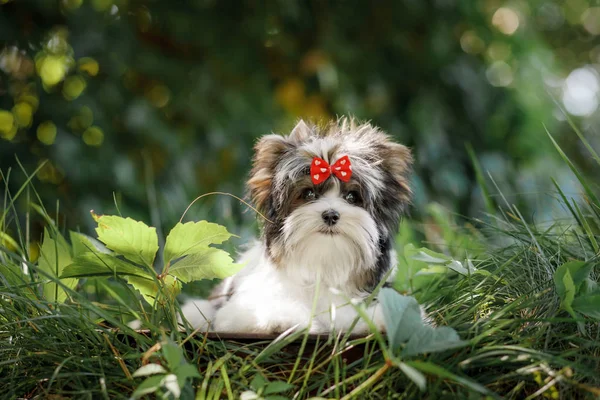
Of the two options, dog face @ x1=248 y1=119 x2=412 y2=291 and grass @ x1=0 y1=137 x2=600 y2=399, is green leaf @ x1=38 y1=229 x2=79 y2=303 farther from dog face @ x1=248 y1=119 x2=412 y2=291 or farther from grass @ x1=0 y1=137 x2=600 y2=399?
dog face @ x1=248 y1=119 x2=412 y2=291

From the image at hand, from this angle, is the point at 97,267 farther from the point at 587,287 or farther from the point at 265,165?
the point at 587,287

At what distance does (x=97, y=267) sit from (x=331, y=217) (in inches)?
29.9

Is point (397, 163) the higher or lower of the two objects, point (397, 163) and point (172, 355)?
the higher

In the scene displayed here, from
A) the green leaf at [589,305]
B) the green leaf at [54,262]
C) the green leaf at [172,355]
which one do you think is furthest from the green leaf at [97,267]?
the green leaf at [589,305]

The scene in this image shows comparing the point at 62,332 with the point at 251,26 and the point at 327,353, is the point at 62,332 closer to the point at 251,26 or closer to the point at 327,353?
the point at 327,353

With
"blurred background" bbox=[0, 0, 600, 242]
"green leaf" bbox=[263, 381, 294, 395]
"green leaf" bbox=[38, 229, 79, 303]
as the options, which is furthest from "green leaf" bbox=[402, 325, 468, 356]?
"blurred background" bbox=[0, 0, 600, 242]

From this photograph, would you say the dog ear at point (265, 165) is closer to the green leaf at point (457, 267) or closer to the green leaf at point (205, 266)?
the green leaf at point (205, 266)

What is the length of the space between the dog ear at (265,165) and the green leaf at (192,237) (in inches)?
24.4

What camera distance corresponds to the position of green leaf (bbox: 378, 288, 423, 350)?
4.56ft

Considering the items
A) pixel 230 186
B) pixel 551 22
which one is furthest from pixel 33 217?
pixel 551 22

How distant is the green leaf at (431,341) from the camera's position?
1342 mm

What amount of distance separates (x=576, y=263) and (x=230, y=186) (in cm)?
306

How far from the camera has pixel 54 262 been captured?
2.12 m

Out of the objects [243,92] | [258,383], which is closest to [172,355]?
[258,383]
